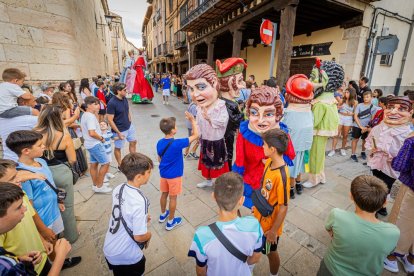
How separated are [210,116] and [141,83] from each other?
30.9 feet

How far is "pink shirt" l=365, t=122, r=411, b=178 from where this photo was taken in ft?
8.79

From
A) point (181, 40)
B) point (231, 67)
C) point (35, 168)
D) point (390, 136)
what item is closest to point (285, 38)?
point (231, 67)

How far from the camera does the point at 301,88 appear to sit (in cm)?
291

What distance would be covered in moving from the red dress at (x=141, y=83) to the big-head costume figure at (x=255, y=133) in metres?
9.68

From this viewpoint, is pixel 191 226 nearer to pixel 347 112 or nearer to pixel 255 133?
pixel 255 133

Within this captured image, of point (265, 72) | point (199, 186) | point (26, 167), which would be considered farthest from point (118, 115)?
point (265, 72)

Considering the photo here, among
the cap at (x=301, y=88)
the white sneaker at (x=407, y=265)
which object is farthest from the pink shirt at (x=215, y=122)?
the white sneaker at (x=407, y=265)

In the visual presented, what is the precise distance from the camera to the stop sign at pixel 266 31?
607cm

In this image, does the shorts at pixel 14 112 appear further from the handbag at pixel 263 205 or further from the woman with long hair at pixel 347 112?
the woman with long hair at pixel 347 112

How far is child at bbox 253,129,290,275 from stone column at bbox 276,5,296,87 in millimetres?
5082

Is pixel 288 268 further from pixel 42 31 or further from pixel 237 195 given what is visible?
pixel 42 31

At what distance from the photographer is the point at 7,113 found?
2.88 meters

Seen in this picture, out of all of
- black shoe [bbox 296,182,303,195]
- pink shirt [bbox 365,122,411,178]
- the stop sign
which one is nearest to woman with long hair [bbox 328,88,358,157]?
black shoe [bbox 296,182,303,195]

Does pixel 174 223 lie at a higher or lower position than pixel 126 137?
lower
